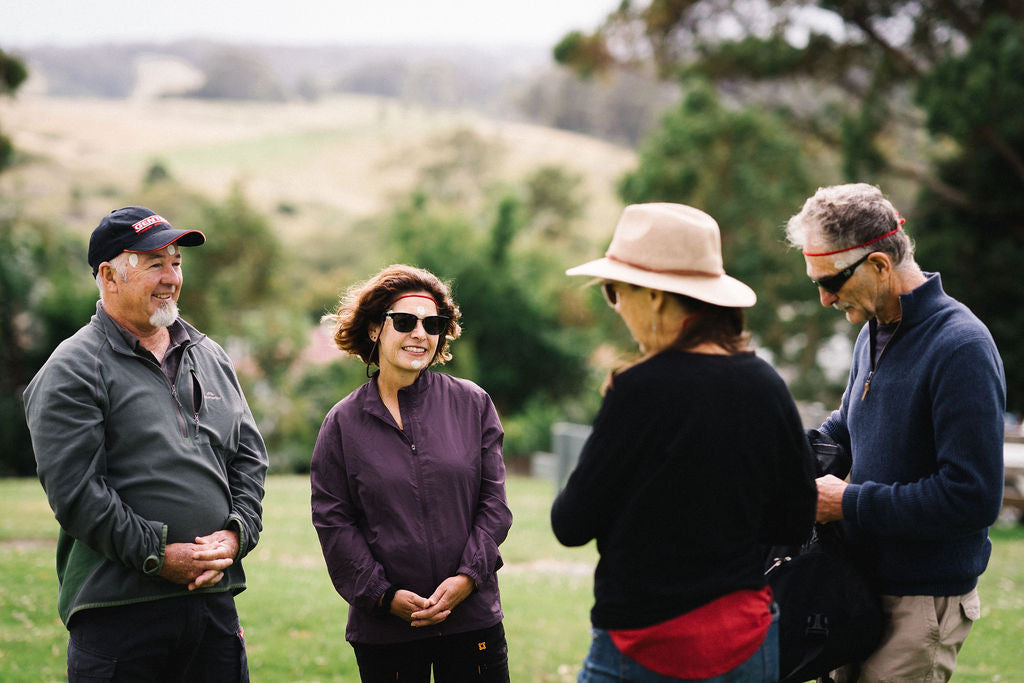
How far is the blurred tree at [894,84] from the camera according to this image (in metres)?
14.1

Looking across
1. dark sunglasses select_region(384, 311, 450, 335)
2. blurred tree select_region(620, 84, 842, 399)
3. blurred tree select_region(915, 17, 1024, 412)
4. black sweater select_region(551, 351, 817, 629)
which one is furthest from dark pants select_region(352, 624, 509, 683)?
blurred tree select_region(620, 84, 842, 399)

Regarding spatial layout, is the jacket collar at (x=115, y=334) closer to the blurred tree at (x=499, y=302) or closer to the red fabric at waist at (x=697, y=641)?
the red fabric at waist at (x=697, y=641)

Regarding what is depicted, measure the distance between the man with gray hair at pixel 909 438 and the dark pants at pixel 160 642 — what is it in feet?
7.41

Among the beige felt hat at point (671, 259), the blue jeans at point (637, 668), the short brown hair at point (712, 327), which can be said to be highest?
the beige felt hat at point (671, 259)

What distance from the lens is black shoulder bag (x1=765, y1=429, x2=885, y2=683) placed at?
114 inches

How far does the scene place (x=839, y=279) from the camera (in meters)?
3.10

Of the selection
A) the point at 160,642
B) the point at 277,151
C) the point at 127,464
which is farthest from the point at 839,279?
the point at 277,151

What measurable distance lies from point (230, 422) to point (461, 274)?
85.3ft

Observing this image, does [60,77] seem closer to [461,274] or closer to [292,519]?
[461,274]

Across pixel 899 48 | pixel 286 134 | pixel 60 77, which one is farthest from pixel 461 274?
pixel 60 77

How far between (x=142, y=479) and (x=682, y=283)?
2.09 meters

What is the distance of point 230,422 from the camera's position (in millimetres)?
3643

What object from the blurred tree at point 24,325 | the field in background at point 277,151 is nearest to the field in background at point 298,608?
the blurred tree at point 24,325

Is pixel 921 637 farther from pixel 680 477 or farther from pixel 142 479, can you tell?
pixel 142 479
